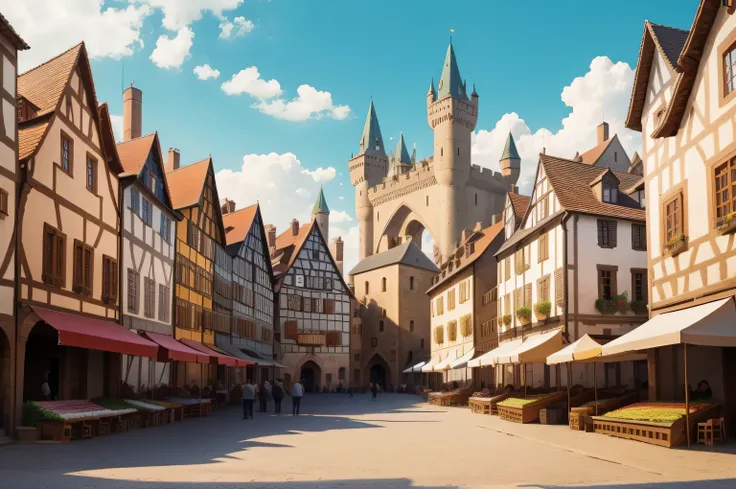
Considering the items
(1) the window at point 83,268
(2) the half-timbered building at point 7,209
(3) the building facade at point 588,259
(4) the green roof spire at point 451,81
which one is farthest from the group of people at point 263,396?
(4) the green roof spire at point 451,81

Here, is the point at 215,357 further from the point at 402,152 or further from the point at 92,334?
the point at 402,152

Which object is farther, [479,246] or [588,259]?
[479,246]

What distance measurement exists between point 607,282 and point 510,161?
67.0m

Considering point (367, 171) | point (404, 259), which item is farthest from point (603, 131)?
point (367, 171)

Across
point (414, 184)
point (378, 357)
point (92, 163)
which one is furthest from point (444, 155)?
point (92, 163)

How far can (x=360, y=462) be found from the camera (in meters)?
14.2

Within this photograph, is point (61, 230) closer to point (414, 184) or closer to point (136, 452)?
point (136, 452)

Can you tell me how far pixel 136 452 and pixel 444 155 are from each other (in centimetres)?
7479

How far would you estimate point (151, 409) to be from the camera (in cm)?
2405

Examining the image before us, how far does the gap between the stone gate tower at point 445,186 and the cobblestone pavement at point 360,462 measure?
198ft

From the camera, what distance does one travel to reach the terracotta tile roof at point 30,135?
18891 millimetres

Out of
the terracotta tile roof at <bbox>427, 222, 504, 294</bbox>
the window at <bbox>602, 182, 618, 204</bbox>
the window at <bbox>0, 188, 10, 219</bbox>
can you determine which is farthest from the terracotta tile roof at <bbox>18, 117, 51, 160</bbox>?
the terracotta tile roof at <bbox>427, 222, 504, 294</bbox>

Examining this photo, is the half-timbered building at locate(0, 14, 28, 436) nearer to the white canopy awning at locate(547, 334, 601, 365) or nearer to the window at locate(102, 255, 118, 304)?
the window at locate(102, 255, 118, 304)

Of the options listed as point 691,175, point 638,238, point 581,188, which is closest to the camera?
point 691,175
